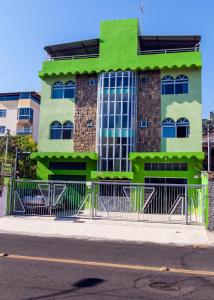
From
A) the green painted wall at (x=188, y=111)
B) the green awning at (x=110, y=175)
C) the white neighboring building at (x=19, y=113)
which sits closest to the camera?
the green awning at (x=110, y=175)

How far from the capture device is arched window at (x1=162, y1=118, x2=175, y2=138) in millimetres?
28984

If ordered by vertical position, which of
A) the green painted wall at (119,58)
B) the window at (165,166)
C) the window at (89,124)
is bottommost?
the window at (165,166)

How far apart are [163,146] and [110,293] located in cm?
2280

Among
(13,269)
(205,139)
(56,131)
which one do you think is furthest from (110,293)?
(205,139)

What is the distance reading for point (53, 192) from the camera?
2025 centimetres

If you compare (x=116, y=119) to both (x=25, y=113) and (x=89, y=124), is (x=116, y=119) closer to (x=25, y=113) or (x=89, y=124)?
(x=89, y=124)

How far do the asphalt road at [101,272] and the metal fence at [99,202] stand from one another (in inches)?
274

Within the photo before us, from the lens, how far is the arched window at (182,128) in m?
28.8

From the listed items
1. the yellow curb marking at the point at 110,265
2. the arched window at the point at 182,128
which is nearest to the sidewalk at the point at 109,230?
the yellow curb marking at the point at 110,265

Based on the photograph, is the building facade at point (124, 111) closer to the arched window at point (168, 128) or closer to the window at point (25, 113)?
the arched window at point (168, 128)

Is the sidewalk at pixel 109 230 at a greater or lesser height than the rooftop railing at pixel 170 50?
lesser

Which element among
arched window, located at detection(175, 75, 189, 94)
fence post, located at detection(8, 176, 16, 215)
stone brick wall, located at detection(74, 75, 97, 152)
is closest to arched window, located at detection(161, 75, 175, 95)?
arched window, located at detection(175, 75, 189, 94)

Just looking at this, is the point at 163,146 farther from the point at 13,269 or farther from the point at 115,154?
the point at 13,269

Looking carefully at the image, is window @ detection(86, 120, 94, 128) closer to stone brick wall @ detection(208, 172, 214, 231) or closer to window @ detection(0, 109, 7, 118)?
stone brick wall @ detection(208, 172, 214, 231)
